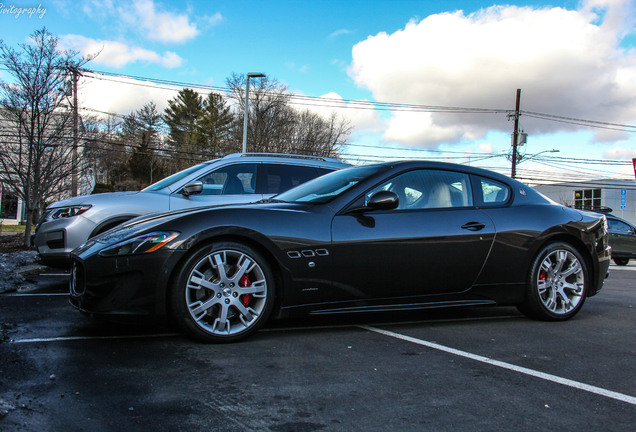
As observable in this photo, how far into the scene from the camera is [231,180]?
22.3 feet

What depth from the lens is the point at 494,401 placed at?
262 cm

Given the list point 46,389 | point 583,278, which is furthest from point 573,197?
point 46,389

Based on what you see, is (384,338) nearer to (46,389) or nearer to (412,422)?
(412,422)

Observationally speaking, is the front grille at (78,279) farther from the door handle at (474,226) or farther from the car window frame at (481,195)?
the car window frame at (481,195)

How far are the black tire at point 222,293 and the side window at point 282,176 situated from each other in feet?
10.8

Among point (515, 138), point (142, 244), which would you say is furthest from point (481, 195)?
point (515, 138)

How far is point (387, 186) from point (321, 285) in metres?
1.03

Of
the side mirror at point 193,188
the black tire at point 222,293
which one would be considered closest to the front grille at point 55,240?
the side mirror at point 193,188

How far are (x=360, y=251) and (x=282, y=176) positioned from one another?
3348mm

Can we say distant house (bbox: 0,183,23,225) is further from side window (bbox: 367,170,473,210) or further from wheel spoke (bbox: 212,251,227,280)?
side window (bbox: 367,170,473,210)

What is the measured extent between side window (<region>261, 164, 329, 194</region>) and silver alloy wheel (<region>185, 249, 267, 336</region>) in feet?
10.8

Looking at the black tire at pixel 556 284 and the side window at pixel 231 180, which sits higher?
the side window at pixel 231 180

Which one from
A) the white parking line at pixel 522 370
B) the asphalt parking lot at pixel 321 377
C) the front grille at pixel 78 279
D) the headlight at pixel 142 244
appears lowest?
the asphalt parking lot at pixel 321 377

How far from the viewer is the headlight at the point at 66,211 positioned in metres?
6.33
